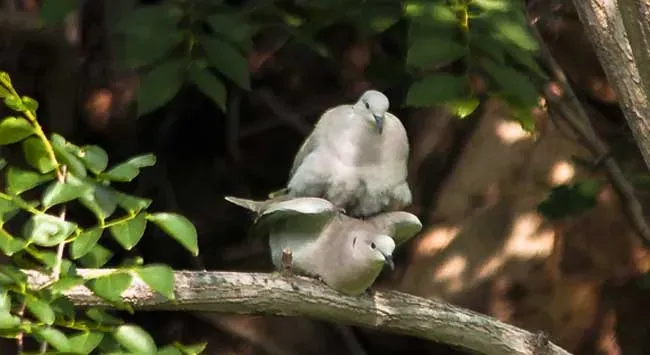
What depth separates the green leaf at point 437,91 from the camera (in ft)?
6.22

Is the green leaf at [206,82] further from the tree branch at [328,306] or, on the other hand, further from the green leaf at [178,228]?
the green leaf at [178,228]

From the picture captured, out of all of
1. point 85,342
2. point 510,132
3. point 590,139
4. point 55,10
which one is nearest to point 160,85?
point 55,10

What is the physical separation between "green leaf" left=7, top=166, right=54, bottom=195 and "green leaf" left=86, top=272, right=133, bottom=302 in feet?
0.48

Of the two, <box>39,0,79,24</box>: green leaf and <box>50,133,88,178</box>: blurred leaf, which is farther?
<box>39,0,79,24</box>: green leaf

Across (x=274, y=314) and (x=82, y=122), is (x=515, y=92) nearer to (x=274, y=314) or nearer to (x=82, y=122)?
(x=274, y=314)

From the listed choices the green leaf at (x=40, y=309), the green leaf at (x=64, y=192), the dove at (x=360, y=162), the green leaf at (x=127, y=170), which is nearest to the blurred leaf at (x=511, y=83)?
the dove at (x=360, y=162)

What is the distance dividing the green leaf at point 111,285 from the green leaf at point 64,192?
0.10 metres

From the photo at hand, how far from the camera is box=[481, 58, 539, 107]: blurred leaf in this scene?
77.2 inches

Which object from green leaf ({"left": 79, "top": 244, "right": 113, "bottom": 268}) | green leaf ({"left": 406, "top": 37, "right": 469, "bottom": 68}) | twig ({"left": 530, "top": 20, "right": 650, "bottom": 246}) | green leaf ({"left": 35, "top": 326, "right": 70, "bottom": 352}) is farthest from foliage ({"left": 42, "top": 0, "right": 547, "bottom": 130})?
green leaf ({"left": 35, "top": 326, "right": 70, "bottom": 352})

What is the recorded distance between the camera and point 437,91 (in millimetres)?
1911

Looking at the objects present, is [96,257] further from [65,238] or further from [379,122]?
[379,122]

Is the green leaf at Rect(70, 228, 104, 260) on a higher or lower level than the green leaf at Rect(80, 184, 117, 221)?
lower

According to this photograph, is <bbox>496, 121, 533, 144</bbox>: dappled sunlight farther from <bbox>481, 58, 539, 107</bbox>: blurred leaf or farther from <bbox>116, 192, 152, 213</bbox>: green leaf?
<bbox>116, 192, 152, 213</bbox>: green leaf

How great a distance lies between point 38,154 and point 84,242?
13 centimetres
